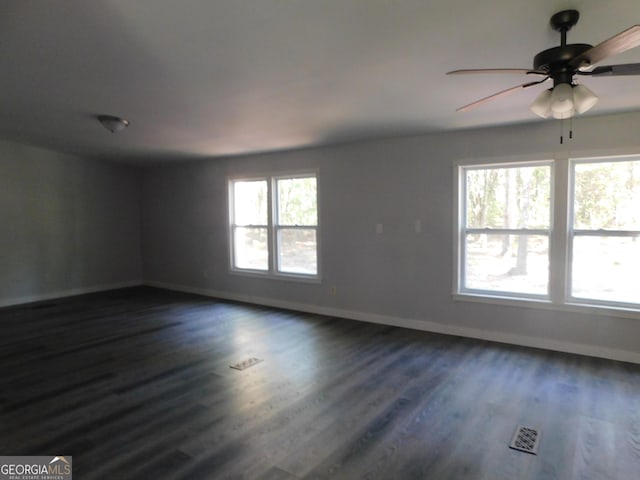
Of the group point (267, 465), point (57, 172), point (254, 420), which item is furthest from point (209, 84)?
point (57, 172)

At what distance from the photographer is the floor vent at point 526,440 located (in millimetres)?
2396

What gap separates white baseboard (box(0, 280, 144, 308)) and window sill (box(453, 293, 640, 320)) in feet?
20.8

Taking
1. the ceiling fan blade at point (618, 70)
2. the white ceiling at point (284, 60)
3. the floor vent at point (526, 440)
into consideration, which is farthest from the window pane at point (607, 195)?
the floor vent at point (526, 440)

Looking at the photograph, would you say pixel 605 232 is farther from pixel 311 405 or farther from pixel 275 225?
pixel 275 225

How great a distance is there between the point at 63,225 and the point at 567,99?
753 cm

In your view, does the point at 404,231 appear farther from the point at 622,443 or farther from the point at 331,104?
the point at 622,443

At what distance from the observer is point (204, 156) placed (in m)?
6.50

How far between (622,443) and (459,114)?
2.86 metres

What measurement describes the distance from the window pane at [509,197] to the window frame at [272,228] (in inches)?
82.5

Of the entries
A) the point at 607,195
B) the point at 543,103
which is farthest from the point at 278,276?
the point at 543,103

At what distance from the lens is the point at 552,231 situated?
4.05 metres

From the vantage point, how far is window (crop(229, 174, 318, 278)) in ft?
19.0

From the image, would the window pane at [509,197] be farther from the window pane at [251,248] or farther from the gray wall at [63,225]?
the gray wall at [63,225]

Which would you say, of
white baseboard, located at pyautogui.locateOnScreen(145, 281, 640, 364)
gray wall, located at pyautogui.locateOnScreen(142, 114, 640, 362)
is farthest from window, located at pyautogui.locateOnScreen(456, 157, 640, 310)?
white baseboard, located at pyautogui.locateOnScreen(145, 281, 640, 364)
